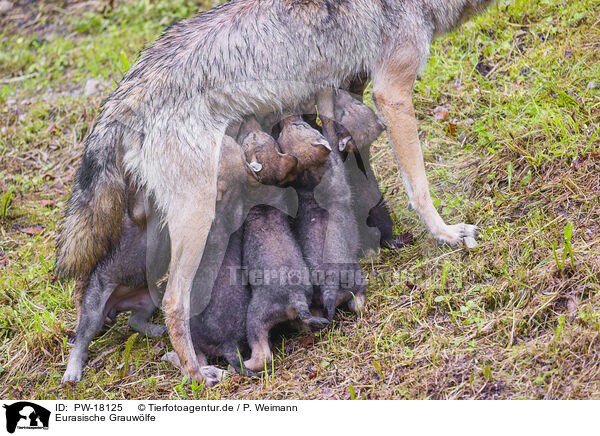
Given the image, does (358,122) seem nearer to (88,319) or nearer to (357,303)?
(357,303)

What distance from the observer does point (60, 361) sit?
3.90 metres

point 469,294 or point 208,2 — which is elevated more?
point 208,2

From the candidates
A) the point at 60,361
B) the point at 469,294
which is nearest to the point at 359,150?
the point at 469,294

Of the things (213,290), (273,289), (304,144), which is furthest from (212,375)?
(304,144)

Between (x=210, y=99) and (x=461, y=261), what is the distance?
1.85m

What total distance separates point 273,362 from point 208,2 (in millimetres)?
5440

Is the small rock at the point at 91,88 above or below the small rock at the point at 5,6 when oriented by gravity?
below

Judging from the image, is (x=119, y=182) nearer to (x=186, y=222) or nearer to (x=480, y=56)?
(x=186, y=222)

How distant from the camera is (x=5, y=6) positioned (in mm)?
8422

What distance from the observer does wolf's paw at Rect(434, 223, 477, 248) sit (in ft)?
12.5
